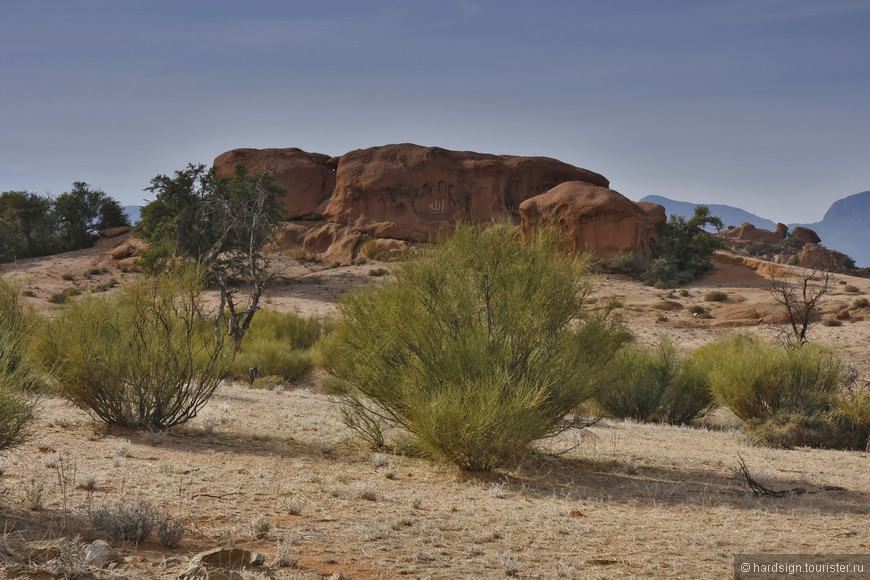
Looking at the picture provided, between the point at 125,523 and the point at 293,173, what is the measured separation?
46.4 m

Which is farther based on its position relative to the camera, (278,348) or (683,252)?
(683,252)

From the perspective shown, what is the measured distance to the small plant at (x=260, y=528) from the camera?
4602 mm

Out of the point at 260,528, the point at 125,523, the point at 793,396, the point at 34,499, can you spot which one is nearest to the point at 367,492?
the point at 260,528

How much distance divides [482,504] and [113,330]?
16.4 feet

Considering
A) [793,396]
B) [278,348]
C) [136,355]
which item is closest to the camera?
[136,355]

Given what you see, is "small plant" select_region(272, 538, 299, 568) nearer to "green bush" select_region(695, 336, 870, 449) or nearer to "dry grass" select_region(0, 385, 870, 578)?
"dry grass" select_region(0, 385, 870, 578)

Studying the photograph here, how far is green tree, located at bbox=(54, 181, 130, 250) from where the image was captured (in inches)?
1909

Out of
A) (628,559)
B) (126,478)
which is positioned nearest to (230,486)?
(126,478)

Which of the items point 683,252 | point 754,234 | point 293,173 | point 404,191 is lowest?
point 683,252

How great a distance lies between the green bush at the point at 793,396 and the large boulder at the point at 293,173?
127ft

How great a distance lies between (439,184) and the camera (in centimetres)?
4666

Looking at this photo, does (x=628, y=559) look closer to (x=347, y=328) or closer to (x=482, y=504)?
(x=482, y=504)

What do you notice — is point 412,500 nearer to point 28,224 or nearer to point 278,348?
point 278,348

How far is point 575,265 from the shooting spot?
8.21m
